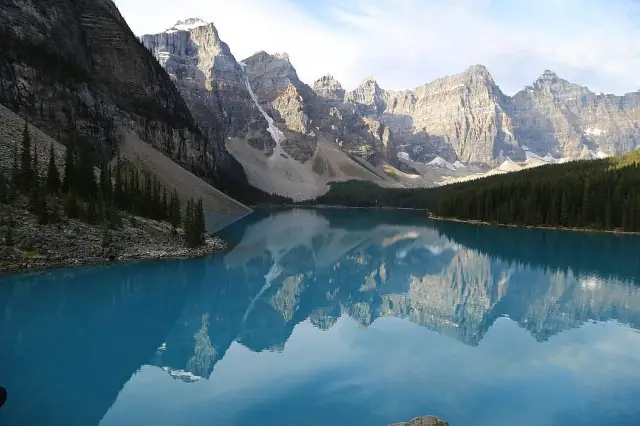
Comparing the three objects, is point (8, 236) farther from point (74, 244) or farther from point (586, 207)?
point (586, 207)

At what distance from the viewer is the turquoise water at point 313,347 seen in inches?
510

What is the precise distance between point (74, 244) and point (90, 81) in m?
64.7

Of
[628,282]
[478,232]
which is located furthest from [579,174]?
[628,282]

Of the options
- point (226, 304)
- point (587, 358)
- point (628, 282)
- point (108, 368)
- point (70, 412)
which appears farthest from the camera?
point (628, 282)

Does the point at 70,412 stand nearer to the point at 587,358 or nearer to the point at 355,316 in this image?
the point at 355,316

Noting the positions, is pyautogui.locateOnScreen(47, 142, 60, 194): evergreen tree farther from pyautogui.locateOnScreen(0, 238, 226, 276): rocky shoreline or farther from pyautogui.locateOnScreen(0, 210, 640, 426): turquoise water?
pyautogui.locateOnScreen(0, 210, 640, 426): turquoise water

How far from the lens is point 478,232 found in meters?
79.0

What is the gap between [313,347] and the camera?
1906 cm

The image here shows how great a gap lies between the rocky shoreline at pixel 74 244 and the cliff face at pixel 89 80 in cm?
3879

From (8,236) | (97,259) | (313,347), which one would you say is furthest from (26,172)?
(313,347)

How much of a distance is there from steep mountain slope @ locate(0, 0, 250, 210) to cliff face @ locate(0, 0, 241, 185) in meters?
0.16

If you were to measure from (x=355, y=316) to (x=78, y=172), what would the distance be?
2882 cm

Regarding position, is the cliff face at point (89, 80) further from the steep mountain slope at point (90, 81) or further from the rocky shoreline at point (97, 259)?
the rocky shoreline at point (97, 259)

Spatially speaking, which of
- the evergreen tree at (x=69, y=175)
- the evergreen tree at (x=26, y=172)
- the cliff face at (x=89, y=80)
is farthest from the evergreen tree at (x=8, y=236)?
the cliff face at (x=89, y=80)
